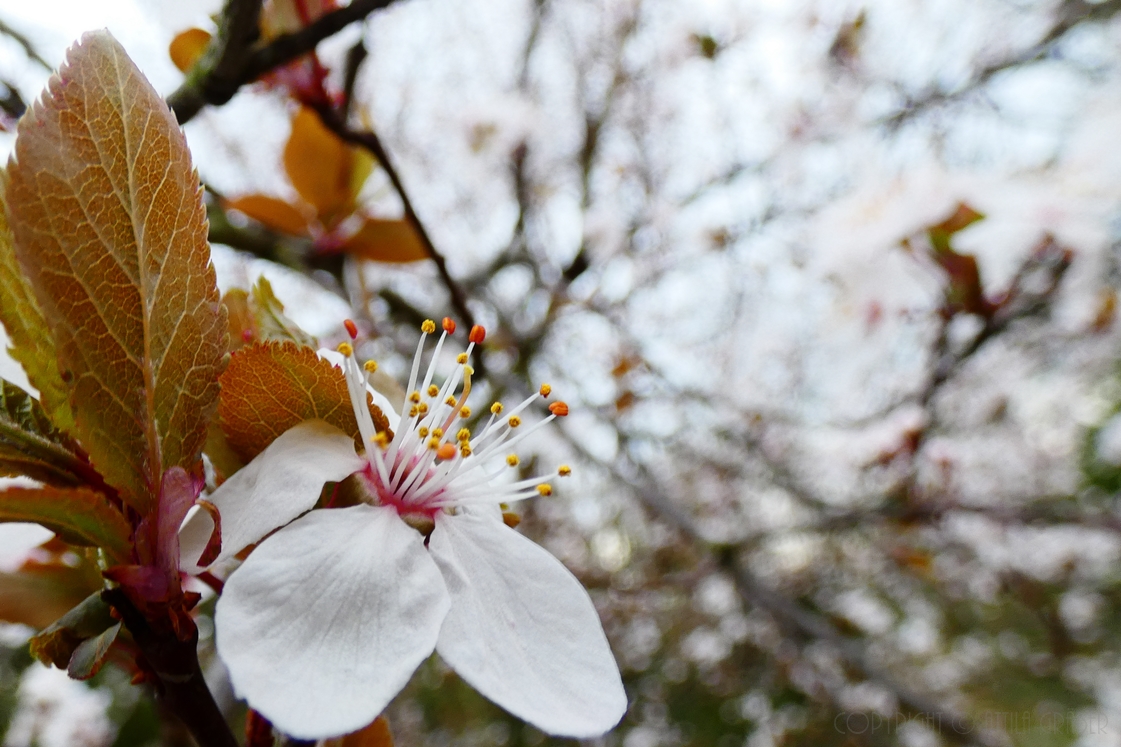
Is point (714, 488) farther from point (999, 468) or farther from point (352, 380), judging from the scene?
point (352, 380)

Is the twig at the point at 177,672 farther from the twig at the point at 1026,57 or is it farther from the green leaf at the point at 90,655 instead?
the twig at the point at 1026,57

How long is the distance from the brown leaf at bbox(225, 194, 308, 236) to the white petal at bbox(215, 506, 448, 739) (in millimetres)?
711

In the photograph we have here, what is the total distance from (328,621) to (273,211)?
2.56ft

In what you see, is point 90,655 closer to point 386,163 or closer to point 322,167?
point 386,163

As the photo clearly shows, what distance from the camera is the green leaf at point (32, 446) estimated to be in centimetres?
34

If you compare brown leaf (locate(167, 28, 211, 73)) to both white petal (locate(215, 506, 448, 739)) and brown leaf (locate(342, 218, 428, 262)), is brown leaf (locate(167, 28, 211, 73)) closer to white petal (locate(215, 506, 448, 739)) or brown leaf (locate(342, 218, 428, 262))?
brown leaf (locate(342, 218, 428, 262))

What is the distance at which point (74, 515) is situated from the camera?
1.07 feet

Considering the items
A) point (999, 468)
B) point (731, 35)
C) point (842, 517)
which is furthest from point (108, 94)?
point (999, 468)

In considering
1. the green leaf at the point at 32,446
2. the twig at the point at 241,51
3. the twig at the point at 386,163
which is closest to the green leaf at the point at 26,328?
the green leaf at the point at 32,446

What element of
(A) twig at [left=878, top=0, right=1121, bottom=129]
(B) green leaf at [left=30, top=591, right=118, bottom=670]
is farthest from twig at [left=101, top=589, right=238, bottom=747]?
(A) twig at [left=878, top=0, right=1121, bottom=129]

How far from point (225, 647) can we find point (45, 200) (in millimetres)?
204

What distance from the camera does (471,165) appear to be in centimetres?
346

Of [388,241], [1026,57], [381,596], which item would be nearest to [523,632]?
[381,596]

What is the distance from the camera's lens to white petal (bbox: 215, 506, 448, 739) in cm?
31
